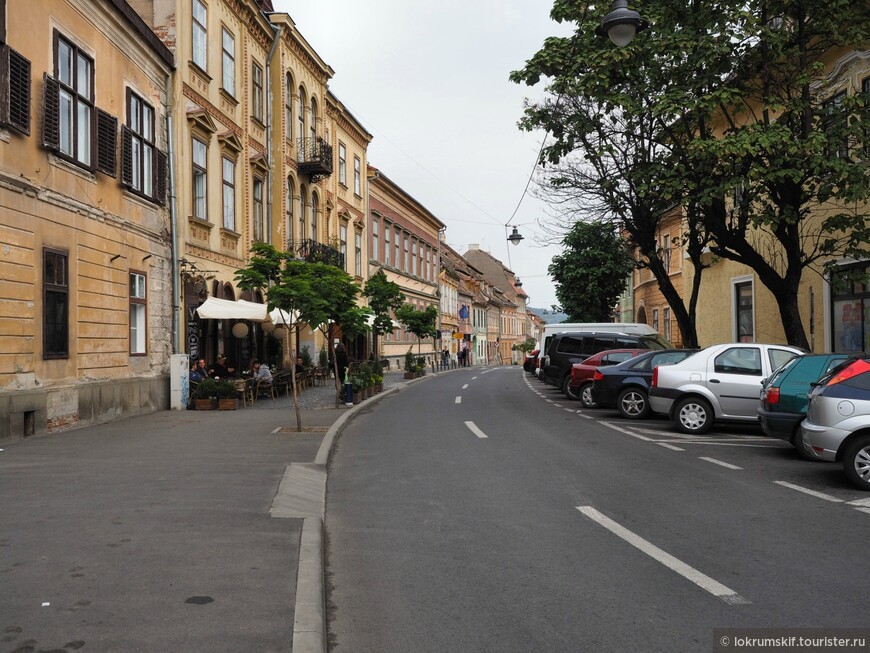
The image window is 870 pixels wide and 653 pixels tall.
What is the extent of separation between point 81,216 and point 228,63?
11061 mm

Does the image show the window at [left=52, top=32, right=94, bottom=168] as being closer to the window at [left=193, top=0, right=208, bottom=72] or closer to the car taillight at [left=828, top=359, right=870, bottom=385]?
the window at [left=193, top=0, right=208, bottom=72]

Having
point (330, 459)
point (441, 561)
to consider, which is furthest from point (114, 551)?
point (330, 459)

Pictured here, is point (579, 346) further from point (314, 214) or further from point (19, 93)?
point (19, 93)

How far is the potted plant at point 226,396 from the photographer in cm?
1934

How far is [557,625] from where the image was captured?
4609 millimetres

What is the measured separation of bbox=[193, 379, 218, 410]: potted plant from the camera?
63.1 feet

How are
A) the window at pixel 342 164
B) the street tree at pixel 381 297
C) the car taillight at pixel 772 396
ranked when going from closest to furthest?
the car taillight at pixel 772 396 < the street tree at pixel 381 297 < the window at pixel 342 164

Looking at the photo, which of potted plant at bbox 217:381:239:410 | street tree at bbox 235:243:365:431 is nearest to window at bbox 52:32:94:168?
street tree at bbox 235:243:365:431

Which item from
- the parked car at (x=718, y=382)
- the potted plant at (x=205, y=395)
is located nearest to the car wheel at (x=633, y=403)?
the parked car at (x=718, y=382)

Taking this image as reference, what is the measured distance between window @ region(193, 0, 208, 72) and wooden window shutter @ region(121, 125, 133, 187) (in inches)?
198

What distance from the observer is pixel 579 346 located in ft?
80.2

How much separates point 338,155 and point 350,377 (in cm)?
1871

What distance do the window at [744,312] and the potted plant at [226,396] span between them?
16.4 m

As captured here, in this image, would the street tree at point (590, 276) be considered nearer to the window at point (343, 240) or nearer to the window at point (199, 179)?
the window at point (343, 240)
